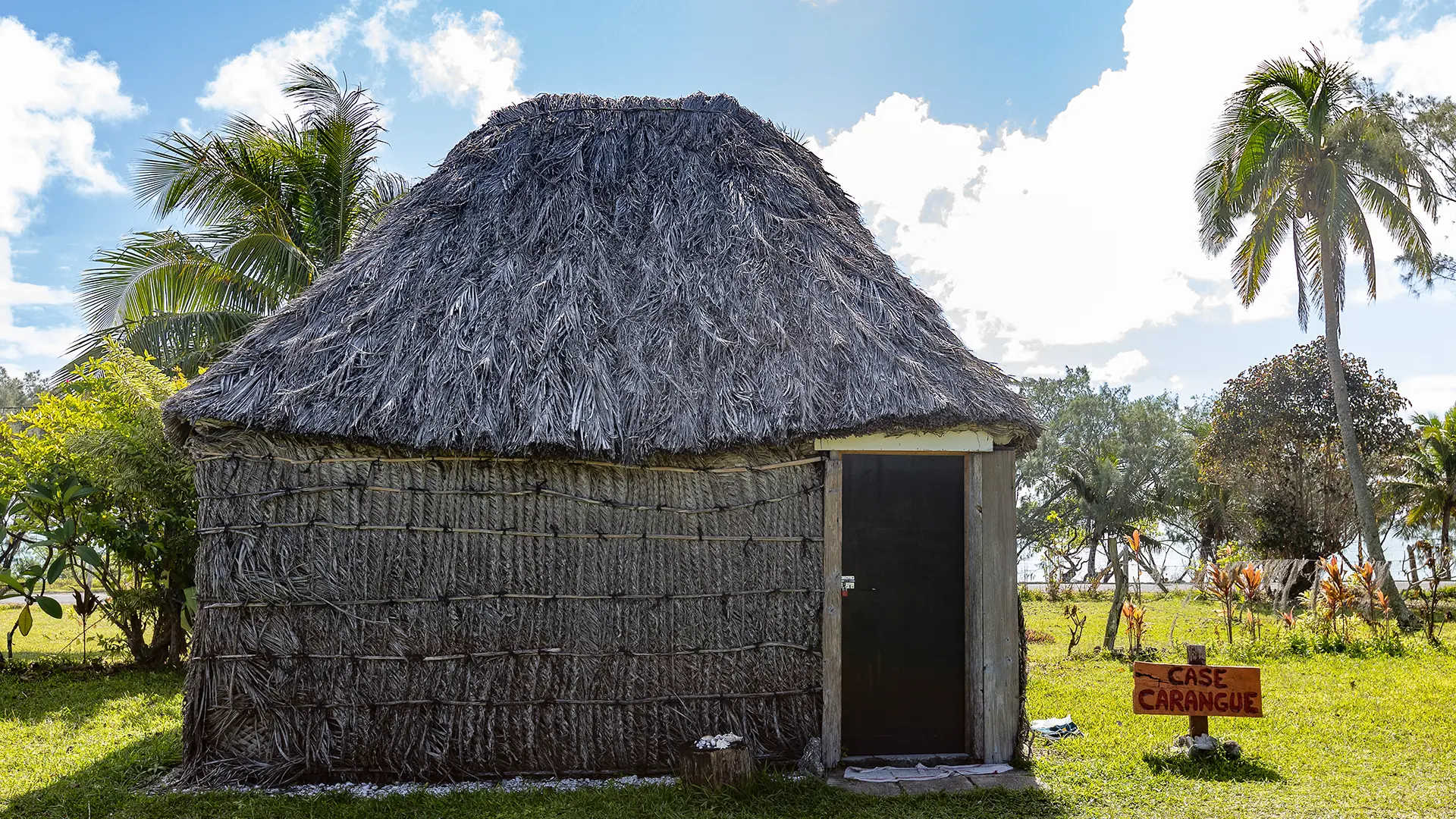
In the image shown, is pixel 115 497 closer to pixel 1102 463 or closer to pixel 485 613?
pixel 485 613

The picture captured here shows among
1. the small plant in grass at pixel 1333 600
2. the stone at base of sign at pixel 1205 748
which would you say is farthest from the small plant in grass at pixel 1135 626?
the stone at base of sign at pixel 1205 748

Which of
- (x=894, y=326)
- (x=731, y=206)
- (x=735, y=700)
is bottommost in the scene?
(x=735, y=700)

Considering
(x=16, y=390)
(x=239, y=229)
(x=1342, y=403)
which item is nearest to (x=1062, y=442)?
(x=1342, y=403)

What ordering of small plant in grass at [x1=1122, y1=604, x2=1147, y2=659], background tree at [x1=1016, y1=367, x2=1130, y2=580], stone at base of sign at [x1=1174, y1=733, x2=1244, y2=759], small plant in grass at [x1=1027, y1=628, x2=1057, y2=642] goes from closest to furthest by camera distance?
stone at base of sign at [x1=1174, y1=733, x2=1244, y2=759], small plant in grass at [x1=1122, y1=604, x2=1147, y2=659], small plant in grass at [x1=1027, y1=628, x2=1057, y2=642], background tree at [x1=1016, y1=367, x2=1130, y2=580]

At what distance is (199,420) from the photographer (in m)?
5.00

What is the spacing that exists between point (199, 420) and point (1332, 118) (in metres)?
14.0

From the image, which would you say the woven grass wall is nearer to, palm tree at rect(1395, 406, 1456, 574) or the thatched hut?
the thatched hut

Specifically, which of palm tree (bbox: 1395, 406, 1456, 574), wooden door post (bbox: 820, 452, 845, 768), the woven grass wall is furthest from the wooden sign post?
palm tree (bbox: 1395, 406, 1456, 574)

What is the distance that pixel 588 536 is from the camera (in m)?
5.25

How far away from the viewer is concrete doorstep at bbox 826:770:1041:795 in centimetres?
492

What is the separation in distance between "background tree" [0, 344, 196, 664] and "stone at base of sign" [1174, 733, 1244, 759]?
737 cm

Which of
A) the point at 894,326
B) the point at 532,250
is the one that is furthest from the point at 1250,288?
the point at 532,250

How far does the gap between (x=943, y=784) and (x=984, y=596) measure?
1.10m

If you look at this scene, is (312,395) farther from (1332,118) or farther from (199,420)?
(1332,118)
